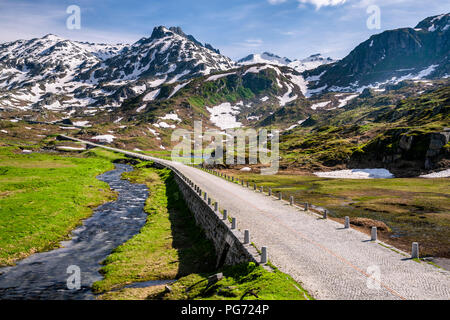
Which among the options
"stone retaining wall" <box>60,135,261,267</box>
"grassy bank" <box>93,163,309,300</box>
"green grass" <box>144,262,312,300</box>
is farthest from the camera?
"stone retaining wall" <box>60,135,261,267</box>

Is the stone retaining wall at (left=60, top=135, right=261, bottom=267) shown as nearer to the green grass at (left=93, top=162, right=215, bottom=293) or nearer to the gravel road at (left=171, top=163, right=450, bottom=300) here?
the green grass at (left=93, top=162, right=215, bottom=293)

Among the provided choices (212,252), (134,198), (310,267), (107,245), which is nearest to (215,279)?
(310,267)

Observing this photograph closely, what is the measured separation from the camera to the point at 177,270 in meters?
26.0

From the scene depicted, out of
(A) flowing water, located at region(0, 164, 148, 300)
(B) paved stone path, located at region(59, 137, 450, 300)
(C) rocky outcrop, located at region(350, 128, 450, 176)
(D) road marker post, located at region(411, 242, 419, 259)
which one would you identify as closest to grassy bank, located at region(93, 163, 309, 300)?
(A) flowing water, located at region(0, 164, 148, 300)

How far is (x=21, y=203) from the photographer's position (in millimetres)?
44188

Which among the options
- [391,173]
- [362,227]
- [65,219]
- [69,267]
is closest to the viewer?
[69,267]

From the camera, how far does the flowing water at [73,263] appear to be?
2259 cm

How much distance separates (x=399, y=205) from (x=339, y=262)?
28941 mm

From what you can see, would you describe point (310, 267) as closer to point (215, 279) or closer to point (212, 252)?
point (215, 279)

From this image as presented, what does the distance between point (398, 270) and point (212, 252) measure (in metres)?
15.0

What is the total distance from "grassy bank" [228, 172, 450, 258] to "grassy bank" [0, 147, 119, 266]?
Result: 31865 mm

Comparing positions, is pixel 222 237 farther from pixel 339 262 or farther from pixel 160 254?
pixel 339 262

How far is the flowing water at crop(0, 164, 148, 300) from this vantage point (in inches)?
890

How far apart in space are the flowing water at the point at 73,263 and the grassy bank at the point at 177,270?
1.39 m
